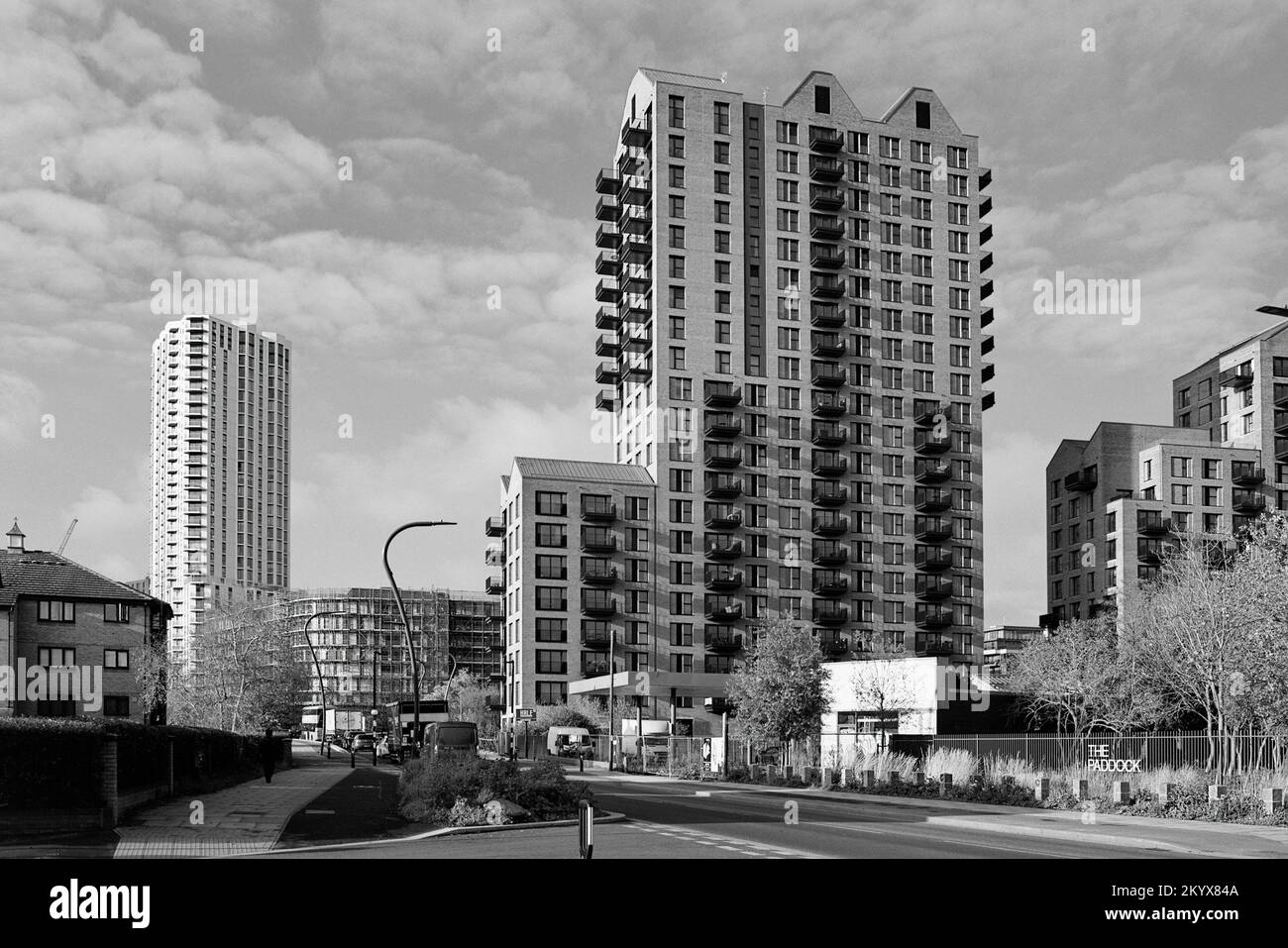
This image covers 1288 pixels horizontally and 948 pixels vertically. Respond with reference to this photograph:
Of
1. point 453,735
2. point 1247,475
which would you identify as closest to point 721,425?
point 1247,475

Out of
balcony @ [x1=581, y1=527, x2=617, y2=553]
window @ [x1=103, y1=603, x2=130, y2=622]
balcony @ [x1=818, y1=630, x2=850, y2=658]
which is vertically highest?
balcony @ [x1=581, y1=527, x2=617, y2=553]

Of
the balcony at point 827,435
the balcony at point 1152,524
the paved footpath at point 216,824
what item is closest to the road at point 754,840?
the paved footpath at point 216,824

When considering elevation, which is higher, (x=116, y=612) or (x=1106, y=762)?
(x=116, y=612)

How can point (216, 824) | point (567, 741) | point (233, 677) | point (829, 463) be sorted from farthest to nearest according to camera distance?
1. point (829, 463)
2. point (567, 741)
3. point (233, 677)
4. point (216, 824)

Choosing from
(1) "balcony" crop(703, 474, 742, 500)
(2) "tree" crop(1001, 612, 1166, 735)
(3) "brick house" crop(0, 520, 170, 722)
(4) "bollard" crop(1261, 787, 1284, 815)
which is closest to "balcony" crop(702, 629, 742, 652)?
(1) "balcony" crop(703, 474, 742, 500)

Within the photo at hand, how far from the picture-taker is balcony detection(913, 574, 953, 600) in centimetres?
12825

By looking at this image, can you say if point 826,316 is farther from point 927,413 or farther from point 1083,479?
point 1083,479

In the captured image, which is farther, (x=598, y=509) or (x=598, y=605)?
(x=598, y=509)

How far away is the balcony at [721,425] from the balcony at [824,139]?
91.2 feet

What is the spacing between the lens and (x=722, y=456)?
412 feet

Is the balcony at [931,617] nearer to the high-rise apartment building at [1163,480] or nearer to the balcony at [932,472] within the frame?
the high-rise apartment building at [1163,480]

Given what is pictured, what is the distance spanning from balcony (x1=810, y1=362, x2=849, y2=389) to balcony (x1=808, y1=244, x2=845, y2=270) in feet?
31.0

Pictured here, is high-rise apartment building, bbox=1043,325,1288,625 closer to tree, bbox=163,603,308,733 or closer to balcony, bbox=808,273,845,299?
balcony, bbox=808,273,845,299

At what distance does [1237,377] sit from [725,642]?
187 ft
